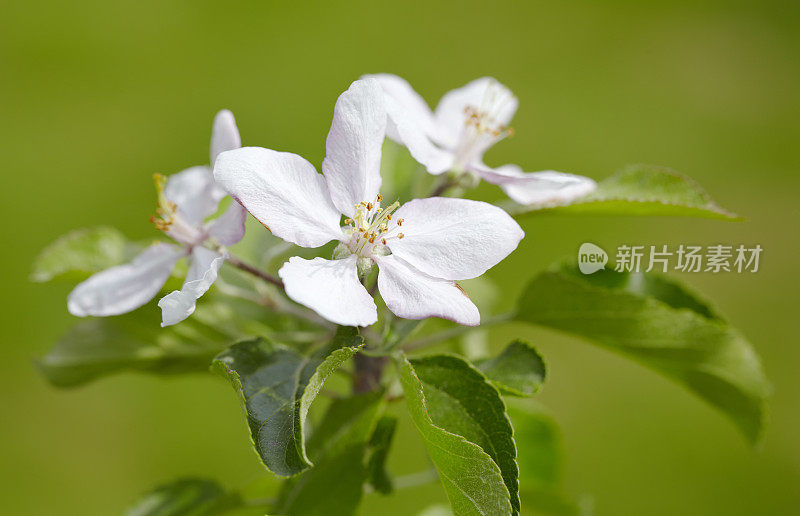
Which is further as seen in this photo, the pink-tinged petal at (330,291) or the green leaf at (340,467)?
the green leaf at (340,467)

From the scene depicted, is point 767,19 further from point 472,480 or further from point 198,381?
point 472,480

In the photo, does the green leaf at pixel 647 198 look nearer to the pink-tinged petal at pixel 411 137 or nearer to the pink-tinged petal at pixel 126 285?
the pink-tinged petal at pixel 411 137

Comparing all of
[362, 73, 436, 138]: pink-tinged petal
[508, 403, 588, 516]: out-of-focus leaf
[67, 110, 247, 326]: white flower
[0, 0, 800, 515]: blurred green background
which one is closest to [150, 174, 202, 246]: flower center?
[67, 110, 247, 326]: white flower

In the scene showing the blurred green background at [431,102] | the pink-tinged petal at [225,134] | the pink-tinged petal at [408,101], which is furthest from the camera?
the blurred green background at [431,102]

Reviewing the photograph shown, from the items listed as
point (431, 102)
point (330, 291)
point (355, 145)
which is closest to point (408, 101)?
point (355, 145)

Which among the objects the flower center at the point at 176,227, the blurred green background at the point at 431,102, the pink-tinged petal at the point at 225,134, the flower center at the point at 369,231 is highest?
the pink-tinged petal at the point at 225,134

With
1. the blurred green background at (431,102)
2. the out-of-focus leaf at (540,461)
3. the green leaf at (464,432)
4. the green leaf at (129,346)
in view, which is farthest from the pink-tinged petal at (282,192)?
the blurred green background at (431,102)
